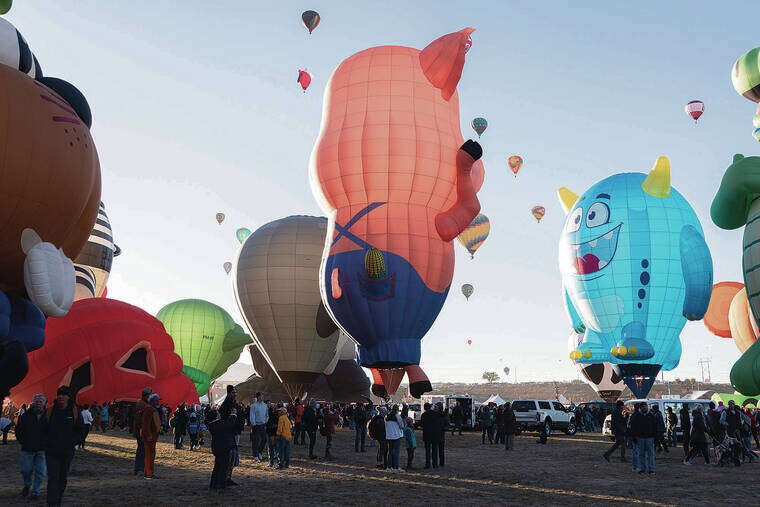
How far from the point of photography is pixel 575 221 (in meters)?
31.4

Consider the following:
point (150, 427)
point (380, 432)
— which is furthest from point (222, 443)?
point (380, 432)

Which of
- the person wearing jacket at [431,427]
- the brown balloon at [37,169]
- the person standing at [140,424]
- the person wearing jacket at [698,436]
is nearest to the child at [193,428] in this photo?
the person standing at [140,424]

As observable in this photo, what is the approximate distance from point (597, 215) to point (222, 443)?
2368 cm

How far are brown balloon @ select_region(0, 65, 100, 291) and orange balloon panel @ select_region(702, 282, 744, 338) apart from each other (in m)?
27.4

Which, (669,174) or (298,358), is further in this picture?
(298,358)

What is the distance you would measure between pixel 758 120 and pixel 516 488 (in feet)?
50.6

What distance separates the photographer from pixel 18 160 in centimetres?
1004

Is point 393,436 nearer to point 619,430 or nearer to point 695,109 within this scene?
point 619,430

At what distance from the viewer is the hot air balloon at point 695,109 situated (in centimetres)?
3431

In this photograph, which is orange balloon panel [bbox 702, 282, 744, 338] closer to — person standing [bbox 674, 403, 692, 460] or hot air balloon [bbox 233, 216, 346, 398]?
person standing [bbox 674, 403, 692, 460]

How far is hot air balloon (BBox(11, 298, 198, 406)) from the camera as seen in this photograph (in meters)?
20.2

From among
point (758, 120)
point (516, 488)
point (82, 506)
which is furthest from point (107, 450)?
point (758, 120)

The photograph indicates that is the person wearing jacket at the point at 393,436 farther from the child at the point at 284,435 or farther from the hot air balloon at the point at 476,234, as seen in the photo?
the hot air balloon at the point at 476,234

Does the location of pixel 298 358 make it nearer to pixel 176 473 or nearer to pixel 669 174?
pixel 669 174
